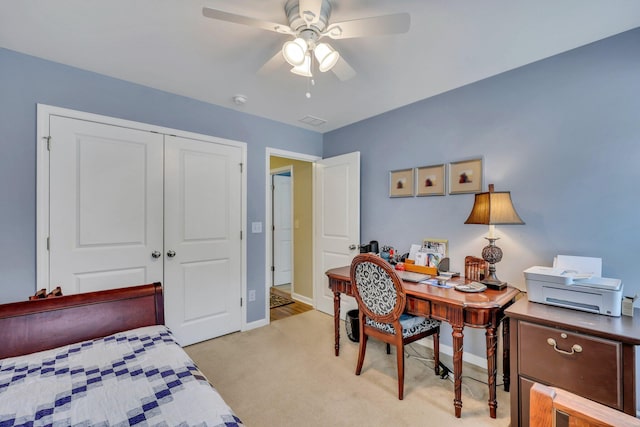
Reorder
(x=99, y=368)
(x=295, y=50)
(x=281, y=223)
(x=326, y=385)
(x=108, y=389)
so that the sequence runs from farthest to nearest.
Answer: (x=281, y=223)
(x=326, y=385)
(x=295, y=50)
(x=99, y=368)
(x=108, y=389)

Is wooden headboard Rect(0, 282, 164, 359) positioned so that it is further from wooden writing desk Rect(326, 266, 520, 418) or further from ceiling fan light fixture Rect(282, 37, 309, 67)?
wooden writing desk Rect(326, 266, 520, 418)

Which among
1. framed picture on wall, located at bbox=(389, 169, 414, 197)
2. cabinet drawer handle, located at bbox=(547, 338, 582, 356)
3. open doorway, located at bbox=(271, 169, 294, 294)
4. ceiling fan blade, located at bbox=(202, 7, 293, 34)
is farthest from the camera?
open doorway, located at bbox=(271, 169, 294, 294)

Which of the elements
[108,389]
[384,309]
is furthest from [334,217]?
[108,389]

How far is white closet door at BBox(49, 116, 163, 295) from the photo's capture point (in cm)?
214

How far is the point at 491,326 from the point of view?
178 centimetres

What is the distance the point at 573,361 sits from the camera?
1.43 m

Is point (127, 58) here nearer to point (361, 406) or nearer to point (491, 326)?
point (361, 406)

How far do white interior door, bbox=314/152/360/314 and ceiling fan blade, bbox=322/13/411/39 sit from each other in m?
1.80

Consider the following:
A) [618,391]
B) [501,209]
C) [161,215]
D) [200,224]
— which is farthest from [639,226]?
[161,215]

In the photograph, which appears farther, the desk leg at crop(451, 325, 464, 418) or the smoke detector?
the smoke detector

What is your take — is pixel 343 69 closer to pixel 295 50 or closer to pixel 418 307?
pixel 295 50

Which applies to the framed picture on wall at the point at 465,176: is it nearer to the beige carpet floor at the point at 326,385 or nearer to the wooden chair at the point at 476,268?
the wooden chair at the point at 476,268

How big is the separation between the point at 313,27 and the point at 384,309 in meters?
1.82

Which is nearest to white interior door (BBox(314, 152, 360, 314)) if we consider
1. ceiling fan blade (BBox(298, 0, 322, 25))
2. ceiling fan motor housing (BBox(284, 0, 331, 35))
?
ceiling fan motor housing (BBox(284, 0, 331, 35))
